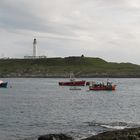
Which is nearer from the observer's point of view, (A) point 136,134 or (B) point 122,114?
(A) point 136,134

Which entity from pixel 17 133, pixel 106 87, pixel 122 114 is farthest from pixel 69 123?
pixel 106 87

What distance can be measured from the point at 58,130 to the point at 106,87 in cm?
8429

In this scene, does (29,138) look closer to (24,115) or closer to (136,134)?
(136,134)

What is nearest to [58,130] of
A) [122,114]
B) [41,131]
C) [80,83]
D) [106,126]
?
[41,131]

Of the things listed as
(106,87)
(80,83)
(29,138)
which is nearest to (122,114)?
(29,138)

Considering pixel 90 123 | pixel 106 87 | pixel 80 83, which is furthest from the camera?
pixel 80 83

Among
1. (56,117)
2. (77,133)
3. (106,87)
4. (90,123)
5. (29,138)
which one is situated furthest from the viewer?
(106,87)

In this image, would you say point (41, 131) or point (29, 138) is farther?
point (41, 131)

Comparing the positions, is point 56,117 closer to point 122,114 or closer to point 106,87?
point 122,114

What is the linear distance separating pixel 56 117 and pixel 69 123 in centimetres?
718

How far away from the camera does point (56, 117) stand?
58469mm

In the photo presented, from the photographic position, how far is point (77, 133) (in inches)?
1682

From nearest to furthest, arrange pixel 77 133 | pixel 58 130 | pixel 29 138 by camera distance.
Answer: pixel 29 138 → pixel 77 133 → pixel 58 130

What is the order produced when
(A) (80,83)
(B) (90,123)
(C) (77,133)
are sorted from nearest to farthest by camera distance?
1. (C) (77,133)
2. (B) (90,123)
3. (A) (80,83)
